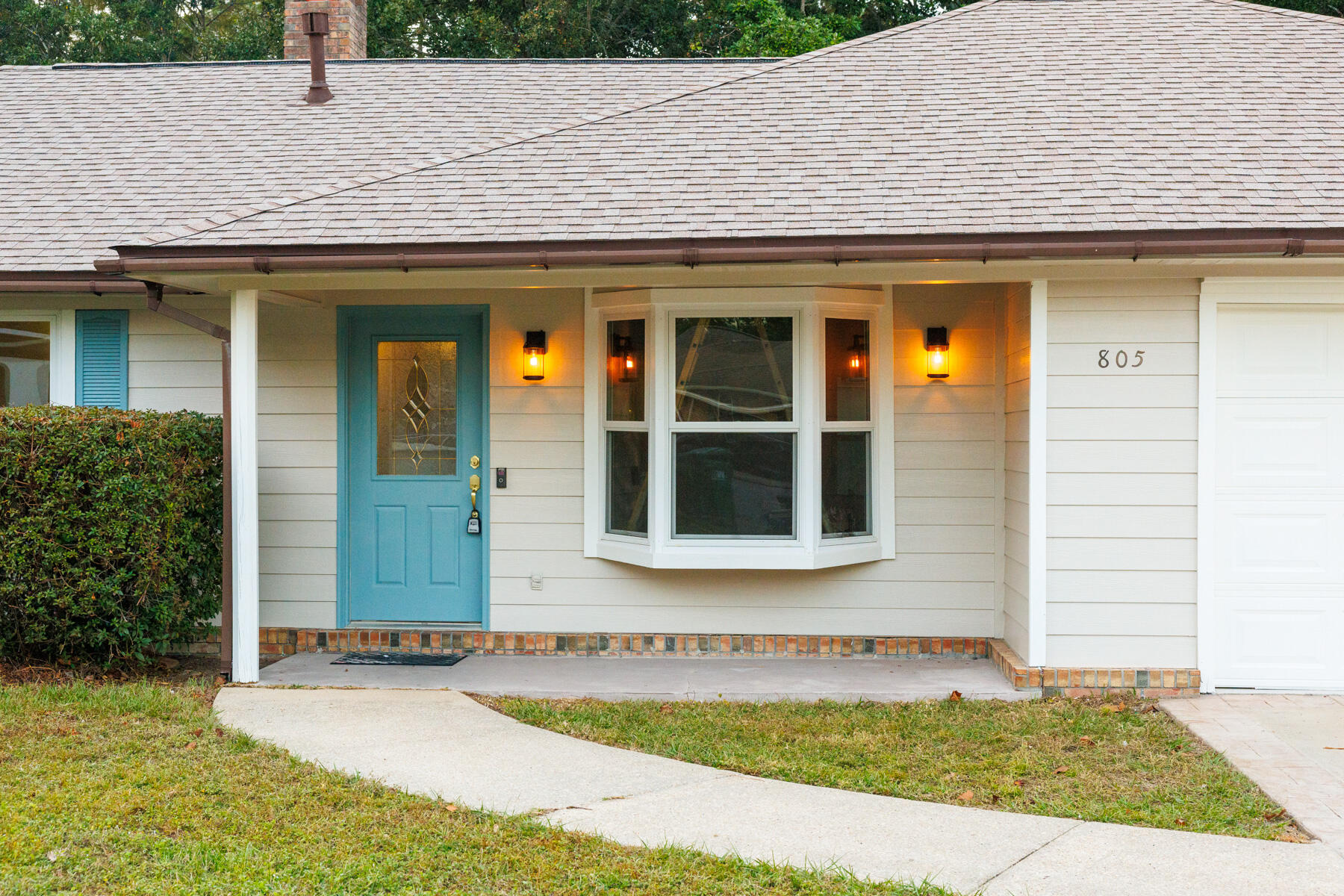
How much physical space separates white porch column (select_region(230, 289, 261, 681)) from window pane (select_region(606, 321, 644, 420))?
81.1 inches

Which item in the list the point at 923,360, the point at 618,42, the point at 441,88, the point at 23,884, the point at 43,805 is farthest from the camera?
the point at 618,42

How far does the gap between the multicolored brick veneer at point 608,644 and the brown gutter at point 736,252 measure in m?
2.38

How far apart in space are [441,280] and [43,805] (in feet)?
10.4

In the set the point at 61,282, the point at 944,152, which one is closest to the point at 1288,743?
the point at 944,152

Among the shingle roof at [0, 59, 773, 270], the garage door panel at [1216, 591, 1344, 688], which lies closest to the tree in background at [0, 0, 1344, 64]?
the shingle roof at [0, 59, 773, 270]

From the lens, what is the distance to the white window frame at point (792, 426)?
6500 millimetres

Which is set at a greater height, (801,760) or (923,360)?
(923,360)

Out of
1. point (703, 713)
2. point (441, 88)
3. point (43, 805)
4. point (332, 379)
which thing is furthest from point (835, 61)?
point (43, 805)

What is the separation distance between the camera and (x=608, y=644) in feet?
22.4

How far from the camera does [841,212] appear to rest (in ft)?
19.1

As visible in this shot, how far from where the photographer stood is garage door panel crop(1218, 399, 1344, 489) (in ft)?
19.0

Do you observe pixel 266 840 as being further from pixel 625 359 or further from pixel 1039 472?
pixel 1039 472

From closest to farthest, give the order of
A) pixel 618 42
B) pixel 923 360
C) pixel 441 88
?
pixel 923 360 < pixel 441 88 < pixel 618 42

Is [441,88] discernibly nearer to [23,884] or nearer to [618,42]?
[23,884]
